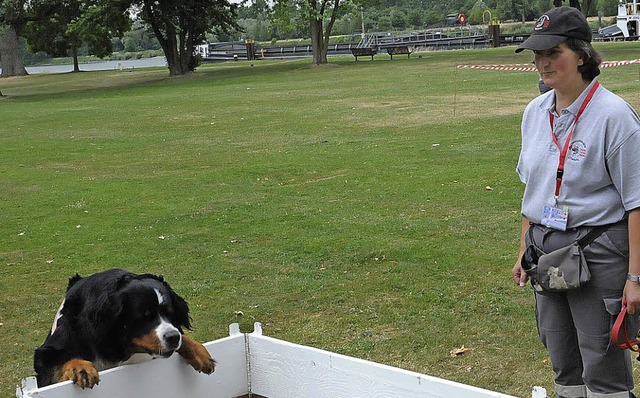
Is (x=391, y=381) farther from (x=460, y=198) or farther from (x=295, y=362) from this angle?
(x=460, y=198)

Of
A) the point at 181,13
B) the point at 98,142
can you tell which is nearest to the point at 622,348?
the point at 98,142

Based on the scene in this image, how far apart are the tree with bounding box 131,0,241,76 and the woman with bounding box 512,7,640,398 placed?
43.5 metres

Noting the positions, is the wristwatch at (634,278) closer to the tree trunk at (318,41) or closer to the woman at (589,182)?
the woman at (589,182)

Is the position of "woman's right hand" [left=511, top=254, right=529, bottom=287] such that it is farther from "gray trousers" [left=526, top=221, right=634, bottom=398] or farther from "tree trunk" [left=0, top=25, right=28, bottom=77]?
"tree trunk" [left=0, top=25, right=28, bottom=77]

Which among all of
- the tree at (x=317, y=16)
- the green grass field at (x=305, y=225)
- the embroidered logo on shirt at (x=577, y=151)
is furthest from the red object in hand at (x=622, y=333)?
the tree at (x=317, y=16)

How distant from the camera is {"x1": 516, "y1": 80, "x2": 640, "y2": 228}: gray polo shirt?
3883 millimetres

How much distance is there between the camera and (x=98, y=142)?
70.3 feet

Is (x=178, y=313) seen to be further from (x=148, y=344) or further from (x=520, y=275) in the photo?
(x=520, y=275)

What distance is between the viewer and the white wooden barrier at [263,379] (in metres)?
4.52

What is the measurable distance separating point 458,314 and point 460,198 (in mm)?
4794

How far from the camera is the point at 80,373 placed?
463 centimetres

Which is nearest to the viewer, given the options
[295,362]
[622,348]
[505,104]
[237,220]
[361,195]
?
[622,348]

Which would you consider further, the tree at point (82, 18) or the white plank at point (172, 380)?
the tree at point (82, 18)

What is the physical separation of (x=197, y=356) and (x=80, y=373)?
724 mm
